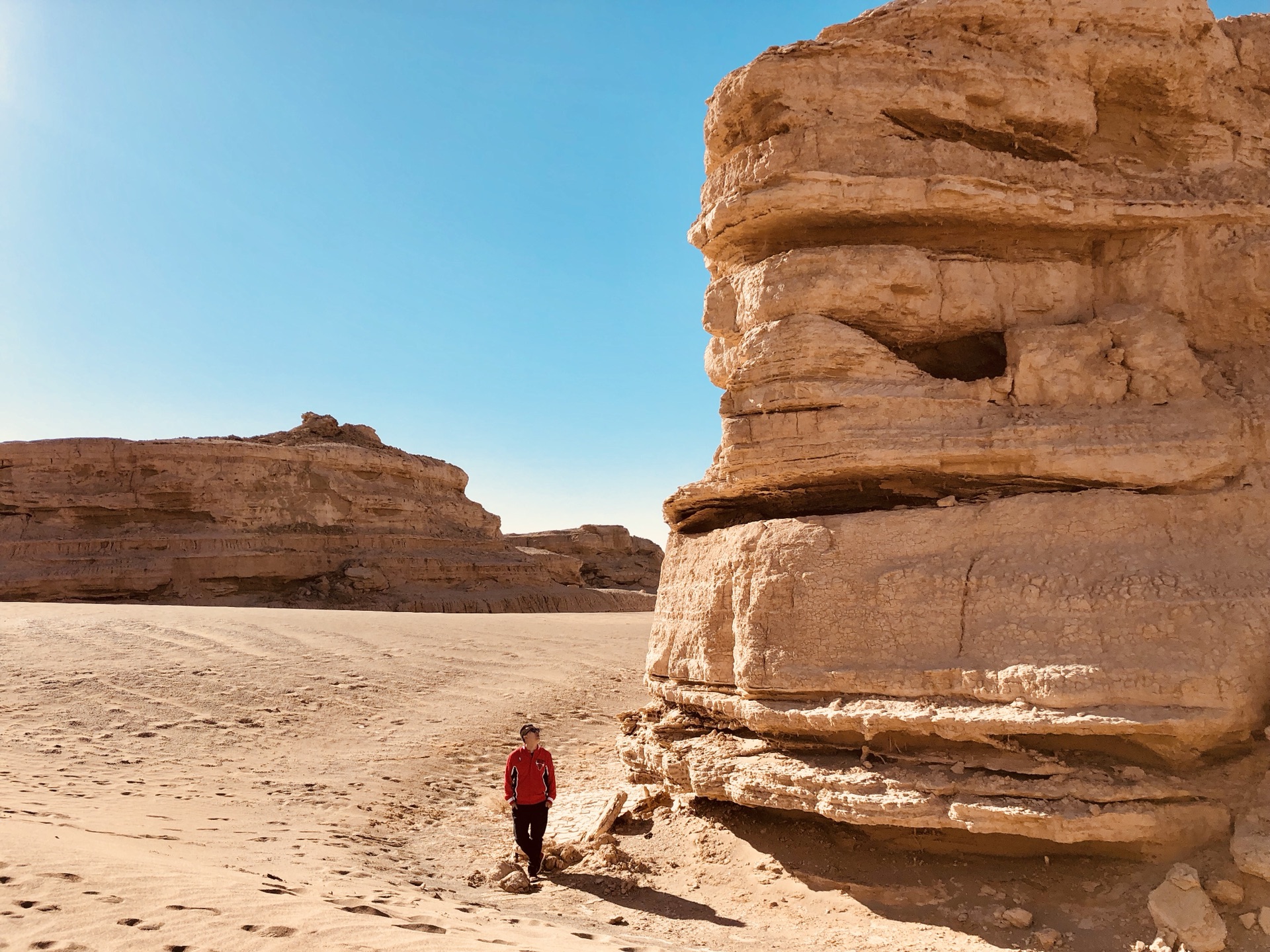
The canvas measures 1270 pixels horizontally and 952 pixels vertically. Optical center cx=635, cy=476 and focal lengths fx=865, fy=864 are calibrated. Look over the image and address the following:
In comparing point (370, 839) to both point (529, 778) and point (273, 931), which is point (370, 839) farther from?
point (273, 931)

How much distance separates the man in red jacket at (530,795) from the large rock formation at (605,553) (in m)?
29.8

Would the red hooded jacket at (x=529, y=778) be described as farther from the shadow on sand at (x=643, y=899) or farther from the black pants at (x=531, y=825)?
the shadow on sand at (x=643, y=899)

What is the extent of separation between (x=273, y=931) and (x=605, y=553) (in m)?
33.9

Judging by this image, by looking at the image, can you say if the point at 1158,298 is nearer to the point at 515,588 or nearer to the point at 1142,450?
the point at 1142,450

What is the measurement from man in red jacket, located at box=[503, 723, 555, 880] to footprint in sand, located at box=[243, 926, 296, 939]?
2264mm

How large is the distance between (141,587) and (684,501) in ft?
60.8

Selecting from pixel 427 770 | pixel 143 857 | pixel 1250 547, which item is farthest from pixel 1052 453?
pixel 427 770

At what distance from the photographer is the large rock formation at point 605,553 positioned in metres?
36.6

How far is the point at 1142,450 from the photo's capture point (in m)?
5.22

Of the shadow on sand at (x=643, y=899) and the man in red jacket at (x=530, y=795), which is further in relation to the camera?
the man in red jacket at (x=530, y=795)

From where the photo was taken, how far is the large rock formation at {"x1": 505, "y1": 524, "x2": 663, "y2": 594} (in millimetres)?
36625

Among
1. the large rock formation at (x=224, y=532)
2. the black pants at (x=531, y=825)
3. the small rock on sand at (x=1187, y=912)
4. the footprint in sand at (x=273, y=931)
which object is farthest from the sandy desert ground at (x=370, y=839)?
the large rock formation at (x=224, y=532)

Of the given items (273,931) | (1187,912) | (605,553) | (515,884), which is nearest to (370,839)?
(515,884)

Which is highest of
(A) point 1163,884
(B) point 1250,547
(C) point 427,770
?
(B) point 1250,547
